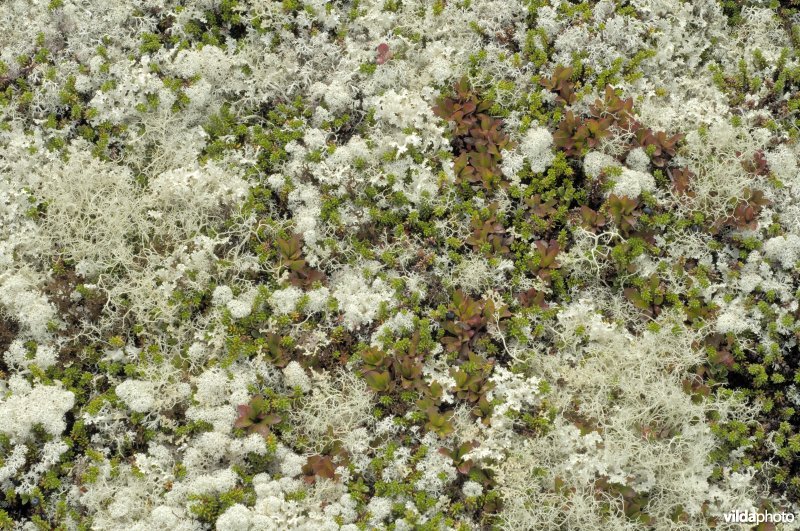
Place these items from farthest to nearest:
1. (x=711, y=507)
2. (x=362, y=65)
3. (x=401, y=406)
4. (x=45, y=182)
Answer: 1. (x=362, y=65)
2. (x=45, y=182)
3. (x=401, y=406)
4. (x=711, y=507)

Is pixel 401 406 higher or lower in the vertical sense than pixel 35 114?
lower

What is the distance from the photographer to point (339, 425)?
4.61m

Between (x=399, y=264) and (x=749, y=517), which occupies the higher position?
(x=399, y=264)

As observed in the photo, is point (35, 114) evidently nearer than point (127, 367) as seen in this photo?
No

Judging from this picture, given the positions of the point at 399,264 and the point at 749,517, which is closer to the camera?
the point at 749,517

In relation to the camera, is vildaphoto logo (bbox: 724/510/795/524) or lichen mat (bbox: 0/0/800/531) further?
lichen mat (bbox: 0/0/800/531)

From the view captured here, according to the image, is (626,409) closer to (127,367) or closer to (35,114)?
(127,367)

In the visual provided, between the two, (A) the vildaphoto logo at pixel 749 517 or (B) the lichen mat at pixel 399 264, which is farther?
(B) the lichen mat at pixel 399 264

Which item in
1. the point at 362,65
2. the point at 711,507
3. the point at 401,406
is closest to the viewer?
the point at 711,507

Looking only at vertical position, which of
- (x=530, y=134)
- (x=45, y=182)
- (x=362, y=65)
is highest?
(x=362, y=65)

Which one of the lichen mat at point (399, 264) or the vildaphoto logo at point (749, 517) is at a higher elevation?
the lichen mat at point (399, 264)

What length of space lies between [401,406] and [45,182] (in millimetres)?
3211

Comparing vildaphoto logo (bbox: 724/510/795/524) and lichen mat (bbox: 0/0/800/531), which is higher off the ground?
lichen mat (bbox: 0/0/800/531)

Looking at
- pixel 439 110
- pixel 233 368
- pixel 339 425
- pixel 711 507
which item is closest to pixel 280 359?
pixel 233 368
